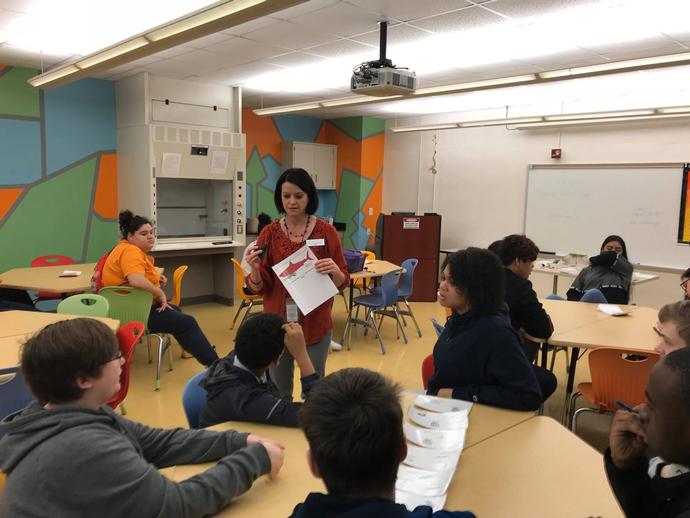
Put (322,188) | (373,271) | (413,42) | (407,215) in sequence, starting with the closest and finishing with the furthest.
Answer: (413,42), (373,271), (407,215), (322,188)

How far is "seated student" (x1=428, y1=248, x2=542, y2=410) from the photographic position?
1.98 m

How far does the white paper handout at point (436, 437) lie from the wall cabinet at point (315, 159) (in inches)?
286

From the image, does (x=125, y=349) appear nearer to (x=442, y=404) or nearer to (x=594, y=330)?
(x=442, y=404)

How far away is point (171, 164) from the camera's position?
641 cm

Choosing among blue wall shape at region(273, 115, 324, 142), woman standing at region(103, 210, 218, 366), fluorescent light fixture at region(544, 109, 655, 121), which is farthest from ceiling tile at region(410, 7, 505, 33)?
blue wall shape at region(273, 115, 324, 142)

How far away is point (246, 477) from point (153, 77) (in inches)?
233

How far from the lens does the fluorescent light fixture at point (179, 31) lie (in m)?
2.86

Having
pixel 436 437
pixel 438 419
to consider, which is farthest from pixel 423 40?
pixel 436 437

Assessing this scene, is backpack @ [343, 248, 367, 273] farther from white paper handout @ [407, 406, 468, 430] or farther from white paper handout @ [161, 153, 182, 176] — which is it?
white paper handout @ [407, 406, 468, 430]

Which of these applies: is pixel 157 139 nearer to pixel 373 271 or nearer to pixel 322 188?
pixel 373 271

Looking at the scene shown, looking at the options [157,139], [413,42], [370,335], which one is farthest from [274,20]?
[370,335]

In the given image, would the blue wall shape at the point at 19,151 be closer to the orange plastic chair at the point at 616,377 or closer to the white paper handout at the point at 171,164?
the white paper handout at the point at 171,164

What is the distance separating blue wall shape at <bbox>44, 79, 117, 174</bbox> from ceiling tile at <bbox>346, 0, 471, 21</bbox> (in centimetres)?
411

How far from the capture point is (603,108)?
6953 mm
